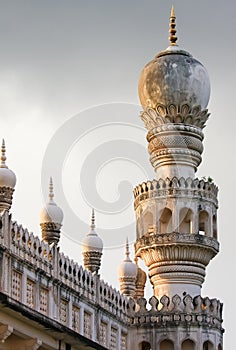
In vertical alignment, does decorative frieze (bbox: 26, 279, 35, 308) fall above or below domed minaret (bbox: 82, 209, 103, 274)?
below

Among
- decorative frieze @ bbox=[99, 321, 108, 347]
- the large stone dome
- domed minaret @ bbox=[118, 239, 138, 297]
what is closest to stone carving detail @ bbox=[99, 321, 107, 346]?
decorative frieze @ bbox=[99, 321, 108, 347]

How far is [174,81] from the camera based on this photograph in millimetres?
36125

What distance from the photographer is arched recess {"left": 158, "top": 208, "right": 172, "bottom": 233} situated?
35.4 metres

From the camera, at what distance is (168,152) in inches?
1407

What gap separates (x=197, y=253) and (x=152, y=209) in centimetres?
197

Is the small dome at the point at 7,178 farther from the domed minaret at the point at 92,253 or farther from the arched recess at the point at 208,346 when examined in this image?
the arched recess at the point at 208,346

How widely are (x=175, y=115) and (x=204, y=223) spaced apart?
351 cm

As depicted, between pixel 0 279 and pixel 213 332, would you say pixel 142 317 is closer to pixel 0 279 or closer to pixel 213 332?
pixel 213 332

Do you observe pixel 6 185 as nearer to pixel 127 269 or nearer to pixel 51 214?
pixel 51 214

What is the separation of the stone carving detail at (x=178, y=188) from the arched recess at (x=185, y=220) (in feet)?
1.63

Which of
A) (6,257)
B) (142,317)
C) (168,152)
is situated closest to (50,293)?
(6,257)

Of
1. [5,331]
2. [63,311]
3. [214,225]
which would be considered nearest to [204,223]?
[214,225]

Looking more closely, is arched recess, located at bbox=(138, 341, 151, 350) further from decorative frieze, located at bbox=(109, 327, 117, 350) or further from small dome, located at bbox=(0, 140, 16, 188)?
small dome, located at bbox=(0, 140, 16, 188)

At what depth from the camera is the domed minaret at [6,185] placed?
1056 inches
